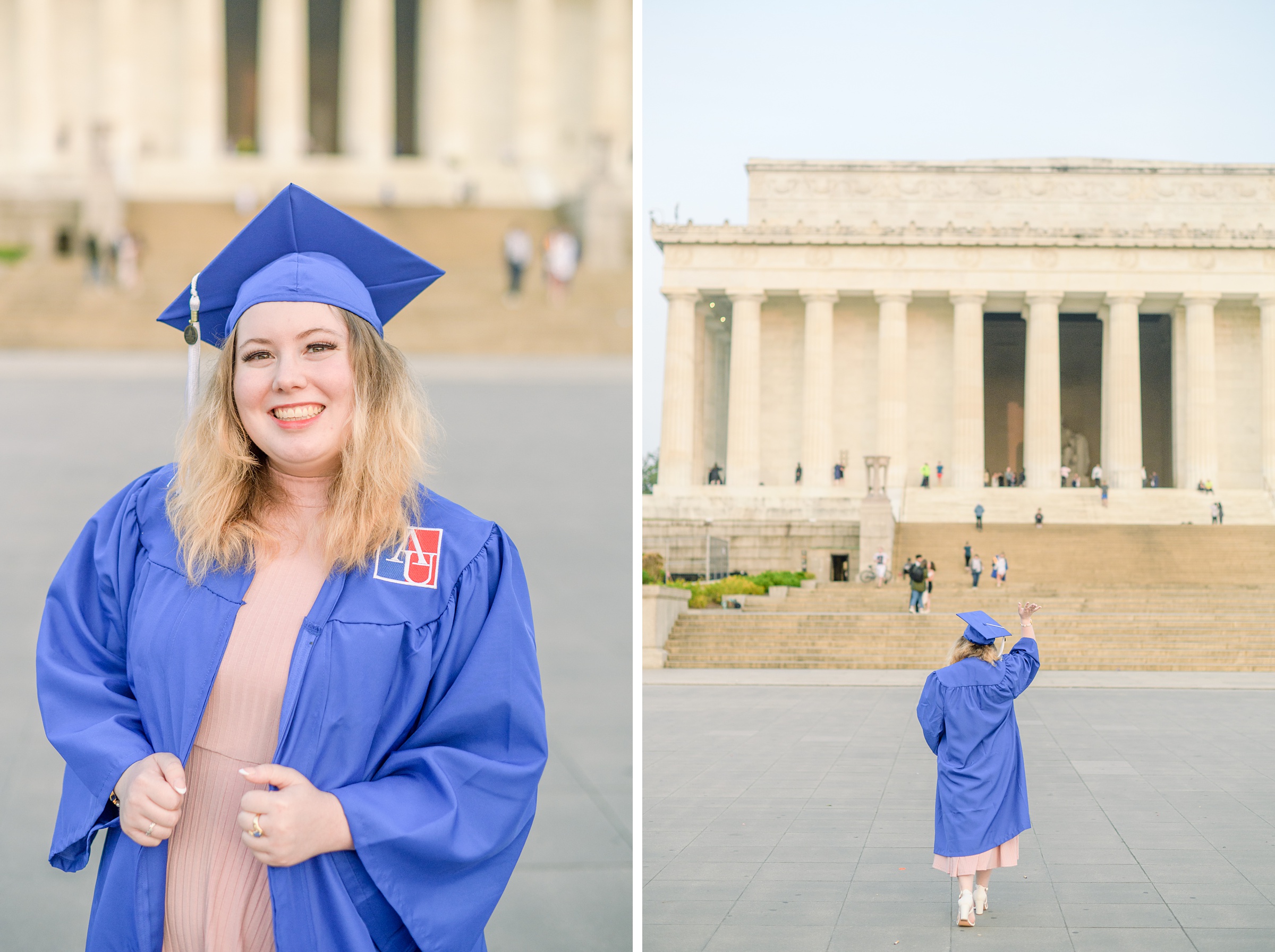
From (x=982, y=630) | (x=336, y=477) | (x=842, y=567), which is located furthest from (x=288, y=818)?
(x=842, y=567)

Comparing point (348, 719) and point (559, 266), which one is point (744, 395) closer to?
point (559, 266)

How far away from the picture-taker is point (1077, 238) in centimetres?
4828

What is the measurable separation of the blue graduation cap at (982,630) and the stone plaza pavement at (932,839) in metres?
1.49

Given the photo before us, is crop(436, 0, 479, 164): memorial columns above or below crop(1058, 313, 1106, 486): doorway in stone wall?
above

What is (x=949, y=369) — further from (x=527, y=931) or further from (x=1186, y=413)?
(x=527, y=931)

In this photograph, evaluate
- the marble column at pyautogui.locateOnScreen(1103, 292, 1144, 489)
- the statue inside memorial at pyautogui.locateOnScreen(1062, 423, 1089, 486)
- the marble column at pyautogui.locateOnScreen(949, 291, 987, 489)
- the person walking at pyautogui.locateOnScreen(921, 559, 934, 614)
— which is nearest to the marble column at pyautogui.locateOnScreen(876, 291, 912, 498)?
the marble column at pyautogui.locateOnScreen(949, 291, 987, 489)

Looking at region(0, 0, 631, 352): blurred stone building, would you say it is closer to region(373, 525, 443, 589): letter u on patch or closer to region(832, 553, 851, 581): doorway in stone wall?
region(832, 553, 851, 581): doorway in stone wall

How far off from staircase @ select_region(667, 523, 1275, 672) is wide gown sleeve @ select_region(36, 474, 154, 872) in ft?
49.5

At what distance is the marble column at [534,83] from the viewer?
53.4 meters

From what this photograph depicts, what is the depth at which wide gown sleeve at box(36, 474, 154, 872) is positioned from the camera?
2.48 meters

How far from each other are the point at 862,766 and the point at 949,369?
43.9 m

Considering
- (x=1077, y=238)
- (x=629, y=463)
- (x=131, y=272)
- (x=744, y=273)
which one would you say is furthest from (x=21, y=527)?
(x=1077, y=238)

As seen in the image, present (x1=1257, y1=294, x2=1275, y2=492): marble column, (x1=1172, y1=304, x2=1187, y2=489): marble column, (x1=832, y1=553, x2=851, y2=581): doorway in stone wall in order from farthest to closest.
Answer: (x1=1172, y1=304, x2=1187, y2=489): marble column → (x1=1257, y1=294, x2=1275, y2=492): marble column → (x1=832, y1=553, x2=851, y2=581): doorway in stone wall

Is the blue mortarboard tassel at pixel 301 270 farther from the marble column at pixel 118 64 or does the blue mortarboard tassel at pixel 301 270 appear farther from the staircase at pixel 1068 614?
the marble column at pixel 118 64
